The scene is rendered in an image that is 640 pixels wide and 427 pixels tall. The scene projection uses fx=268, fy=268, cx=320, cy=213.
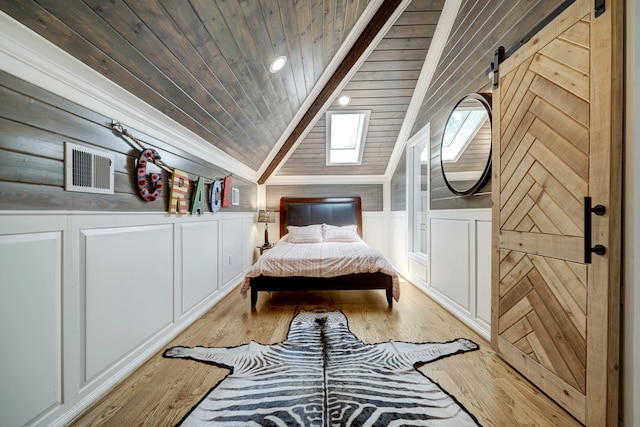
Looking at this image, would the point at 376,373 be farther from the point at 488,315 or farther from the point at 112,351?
the point at 112,351

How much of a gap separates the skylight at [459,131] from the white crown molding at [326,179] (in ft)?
8.30

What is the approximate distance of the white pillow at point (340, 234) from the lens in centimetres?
453

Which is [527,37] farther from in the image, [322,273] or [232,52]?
[322,273]

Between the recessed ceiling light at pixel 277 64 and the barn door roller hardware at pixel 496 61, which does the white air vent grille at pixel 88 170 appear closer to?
the recessed ceiling light at pixel 277 64

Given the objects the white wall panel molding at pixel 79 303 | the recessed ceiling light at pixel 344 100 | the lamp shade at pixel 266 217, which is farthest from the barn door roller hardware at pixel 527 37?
the lamp shade at pixel 266 217

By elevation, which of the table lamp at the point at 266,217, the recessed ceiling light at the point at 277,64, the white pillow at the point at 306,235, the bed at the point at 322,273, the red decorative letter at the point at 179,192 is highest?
the recessed ceiling light at the point at 277,64

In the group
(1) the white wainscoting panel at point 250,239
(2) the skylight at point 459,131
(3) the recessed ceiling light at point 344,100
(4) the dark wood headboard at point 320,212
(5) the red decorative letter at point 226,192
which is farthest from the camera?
(4) the dark wood headboard at point 320,212

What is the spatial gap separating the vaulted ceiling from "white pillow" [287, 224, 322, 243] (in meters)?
1.31

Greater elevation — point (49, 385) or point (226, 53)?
point (226, 53)

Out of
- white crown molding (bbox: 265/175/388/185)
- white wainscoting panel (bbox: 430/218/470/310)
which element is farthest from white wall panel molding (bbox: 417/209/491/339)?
white crown molding (bbox: 265/175/388/185)

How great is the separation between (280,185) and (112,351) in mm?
4049

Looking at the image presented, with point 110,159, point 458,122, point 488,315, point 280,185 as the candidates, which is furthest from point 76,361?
point 280,185

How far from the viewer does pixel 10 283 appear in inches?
42.4

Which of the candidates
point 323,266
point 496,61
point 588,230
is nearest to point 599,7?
point 496,61
